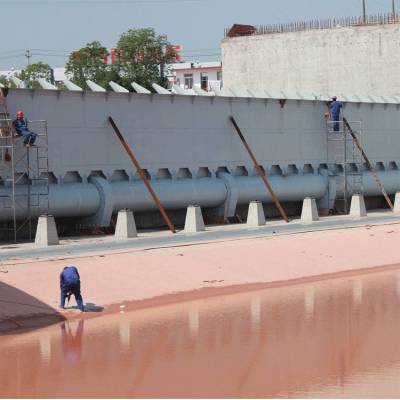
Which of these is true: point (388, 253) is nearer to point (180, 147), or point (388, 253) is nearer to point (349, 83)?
point (180, 147)

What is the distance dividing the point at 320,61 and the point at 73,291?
4153cm

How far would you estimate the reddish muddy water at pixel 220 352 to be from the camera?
18.6 metres

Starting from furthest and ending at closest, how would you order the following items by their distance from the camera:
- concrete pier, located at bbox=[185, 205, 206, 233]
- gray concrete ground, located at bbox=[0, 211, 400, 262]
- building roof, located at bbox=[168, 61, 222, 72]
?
1. building roof, located at bbox=[168, 61, 222, 72]
2. concrete pier, located at bbox=[185, 205, 206, 233]
3. gray concrete ground, located at bbox=[0, 211, 400, 262]

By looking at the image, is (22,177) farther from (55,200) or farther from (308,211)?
(308,211)

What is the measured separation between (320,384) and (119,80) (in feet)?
254

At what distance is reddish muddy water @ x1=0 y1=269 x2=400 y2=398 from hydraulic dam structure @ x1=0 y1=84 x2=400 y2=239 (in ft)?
31.2

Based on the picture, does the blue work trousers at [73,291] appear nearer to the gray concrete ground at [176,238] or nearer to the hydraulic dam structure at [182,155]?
the gray concrete ground at [176,238]

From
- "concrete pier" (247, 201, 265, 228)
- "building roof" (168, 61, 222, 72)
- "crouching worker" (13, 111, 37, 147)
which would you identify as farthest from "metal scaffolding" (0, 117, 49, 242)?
"building roof" (168, 61, 222, 72)

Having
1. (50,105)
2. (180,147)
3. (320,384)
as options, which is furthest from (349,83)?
(320,384)

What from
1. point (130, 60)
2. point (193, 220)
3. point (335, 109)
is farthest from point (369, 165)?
point (130, 60)

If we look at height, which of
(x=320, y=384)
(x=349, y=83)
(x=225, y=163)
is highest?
(x=349, y=83)

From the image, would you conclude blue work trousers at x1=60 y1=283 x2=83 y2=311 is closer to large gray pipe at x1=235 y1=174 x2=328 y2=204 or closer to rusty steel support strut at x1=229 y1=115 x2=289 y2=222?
large gray pipe at x1=235 y1=174 x2=328 y2=204

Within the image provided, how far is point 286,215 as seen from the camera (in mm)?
45375

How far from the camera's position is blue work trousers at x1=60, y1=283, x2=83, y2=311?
24623mm
